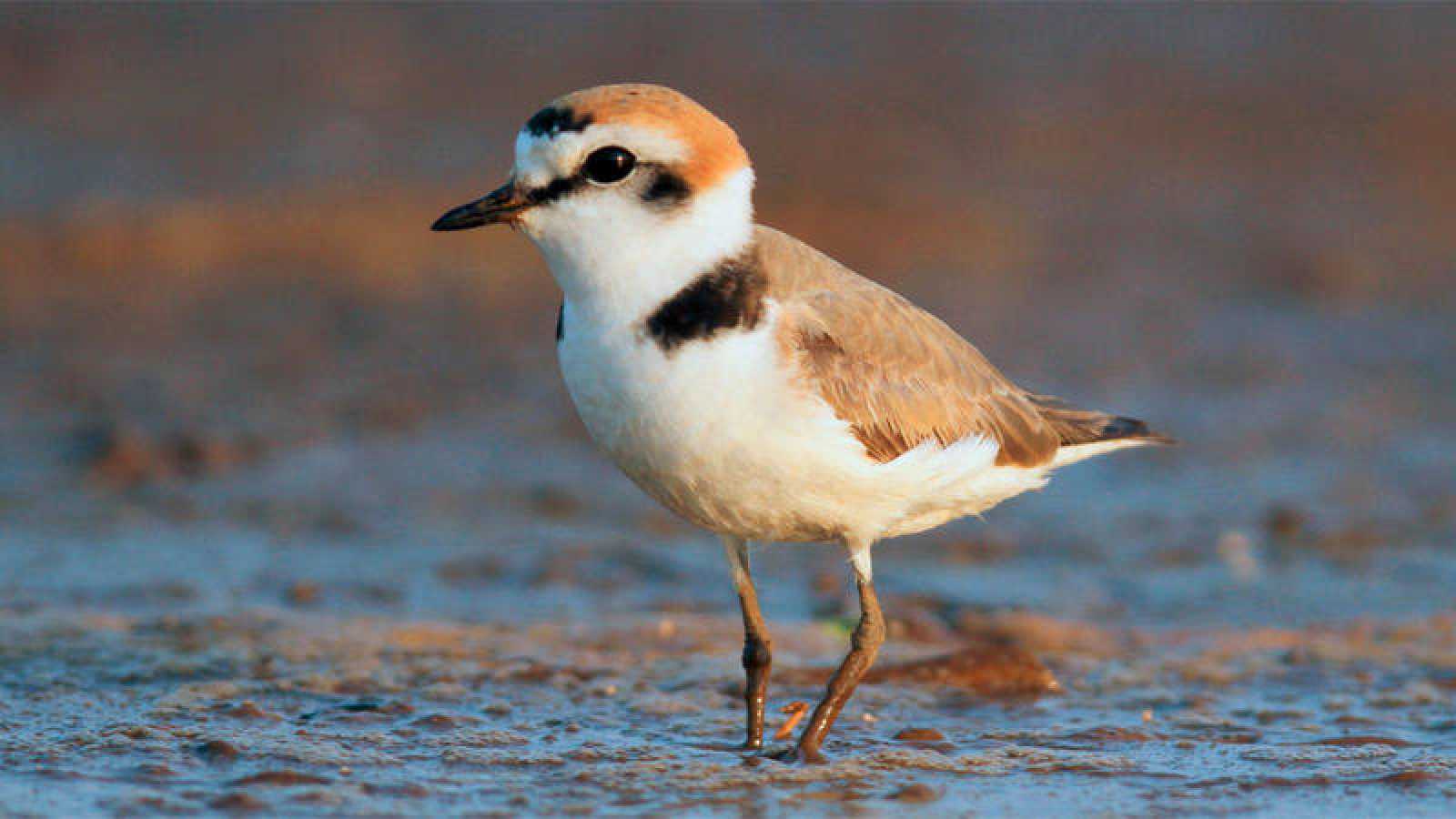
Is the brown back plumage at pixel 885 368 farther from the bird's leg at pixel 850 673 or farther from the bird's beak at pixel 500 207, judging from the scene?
the bird's beak at pixel 500 207

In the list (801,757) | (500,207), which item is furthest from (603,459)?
(500,207)

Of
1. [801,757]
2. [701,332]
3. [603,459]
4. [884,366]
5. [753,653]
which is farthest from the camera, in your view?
[603,459]

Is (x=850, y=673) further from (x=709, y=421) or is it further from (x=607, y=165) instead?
(x=607, y=165)

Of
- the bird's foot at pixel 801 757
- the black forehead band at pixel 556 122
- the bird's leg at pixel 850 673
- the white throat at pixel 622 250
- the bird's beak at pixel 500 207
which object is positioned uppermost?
the black forehead band at pixel 556 122

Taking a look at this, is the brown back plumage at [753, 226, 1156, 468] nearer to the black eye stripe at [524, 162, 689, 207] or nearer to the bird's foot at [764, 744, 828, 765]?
the black eye stripe at [524, 162, 689, 207]

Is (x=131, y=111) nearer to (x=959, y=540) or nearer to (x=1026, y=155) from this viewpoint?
(x=1026, y=155)

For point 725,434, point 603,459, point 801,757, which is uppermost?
point 603,459

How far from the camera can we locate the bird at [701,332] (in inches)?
217

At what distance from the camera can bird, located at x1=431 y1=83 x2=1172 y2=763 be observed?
217 inches

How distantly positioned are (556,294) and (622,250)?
607 cm

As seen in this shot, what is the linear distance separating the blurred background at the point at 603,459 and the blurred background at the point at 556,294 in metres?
0.03

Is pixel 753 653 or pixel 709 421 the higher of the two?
pixel 709 421

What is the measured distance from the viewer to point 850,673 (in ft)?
20.8

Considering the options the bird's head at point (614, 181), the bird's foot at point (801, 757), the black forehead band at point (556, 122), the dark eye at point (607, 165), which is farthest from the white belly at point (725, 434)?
the bird's foot at point (801, 757)
